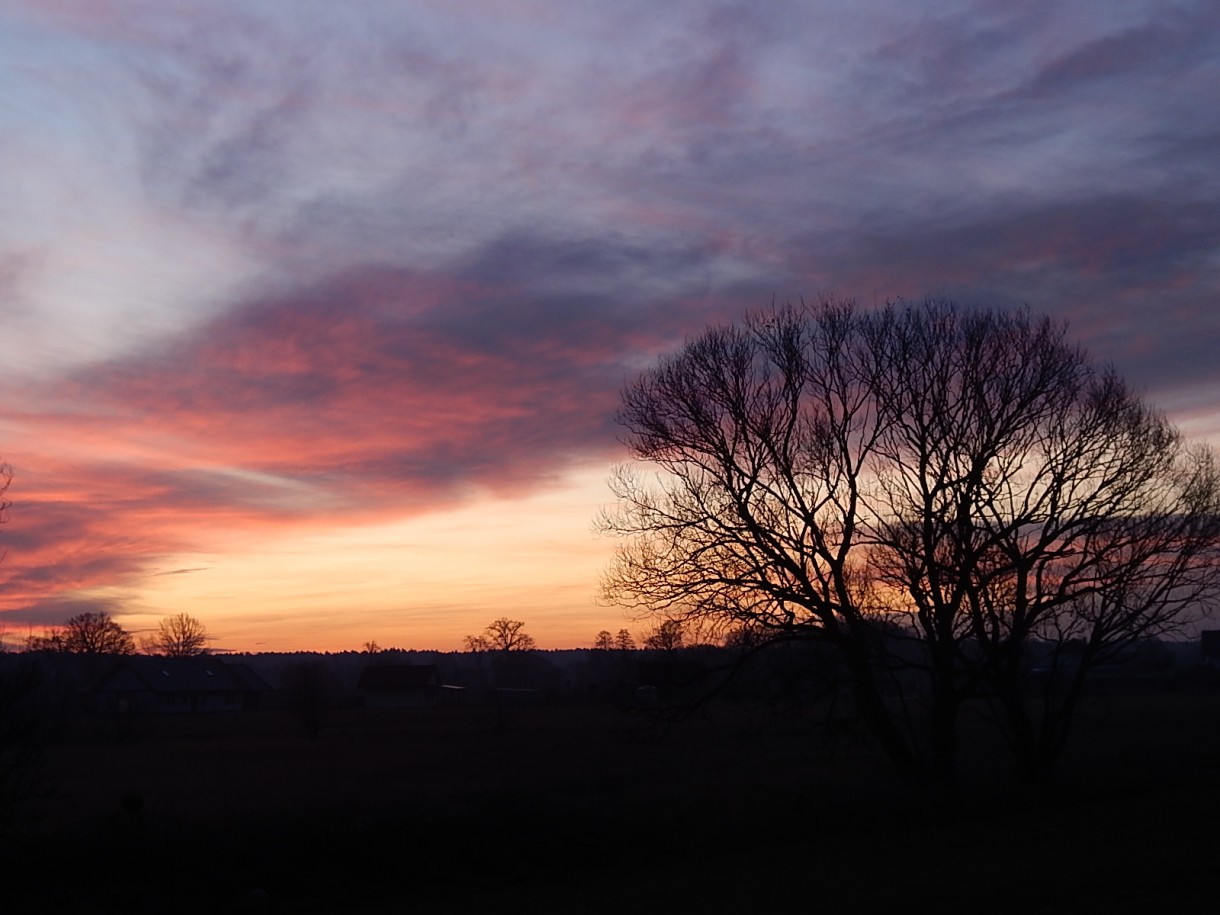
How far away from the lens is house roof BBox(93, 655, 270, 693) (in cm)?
9994

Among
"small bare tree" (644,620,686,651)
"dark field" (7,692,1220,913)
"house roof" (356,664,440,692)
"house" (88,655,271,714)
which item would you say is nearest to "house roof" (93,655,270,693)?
"house" (88,655,271,714)

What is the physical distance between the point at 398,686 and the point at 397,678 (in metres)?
1.09

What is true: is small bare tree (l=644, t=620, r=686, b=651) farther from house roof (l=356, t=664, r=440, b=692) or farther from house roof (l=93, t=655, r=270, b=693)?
house roof (l=356, t=664, r=440, b=692)

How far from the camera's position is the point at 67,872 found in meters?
15.5

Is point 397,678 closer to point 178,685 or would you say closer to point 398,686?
point 398,686

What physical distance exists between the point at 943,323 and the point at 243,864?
19.7 meters

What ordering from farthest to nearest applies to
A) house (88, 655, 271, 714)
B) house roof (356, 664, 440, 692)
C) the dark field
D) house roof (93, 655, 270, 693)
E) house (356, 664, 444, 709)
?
house roof (356, 664, 440, 692) < house (356, 664, 444, 709) < house roof (93, 655, 270, 693) < house (88, 655, 271, 714) < the dark field

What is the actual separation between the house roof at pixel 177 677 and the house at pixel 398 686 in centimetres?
1117

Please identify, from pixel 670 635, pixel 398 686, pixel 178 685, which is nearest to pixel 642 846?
pixel 670 635

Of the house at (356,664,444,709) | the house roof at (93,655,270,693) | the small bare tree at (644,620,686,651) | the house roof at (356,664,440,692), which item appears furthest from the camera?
the house roof at (356,664,440,692)

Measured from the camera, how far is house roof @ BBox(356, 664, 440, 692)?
116 meters

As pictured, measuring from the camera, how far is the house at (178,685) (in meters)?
98.2

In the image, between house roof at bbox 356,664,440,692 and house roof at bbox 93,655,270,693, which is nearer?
house roof at bbox 93,655,270,693

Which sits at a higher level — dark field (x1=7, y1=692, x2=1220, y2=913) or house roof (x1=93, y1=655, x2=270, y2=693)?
house roof (x1=93, y1=655, x2=270, y2=693)
